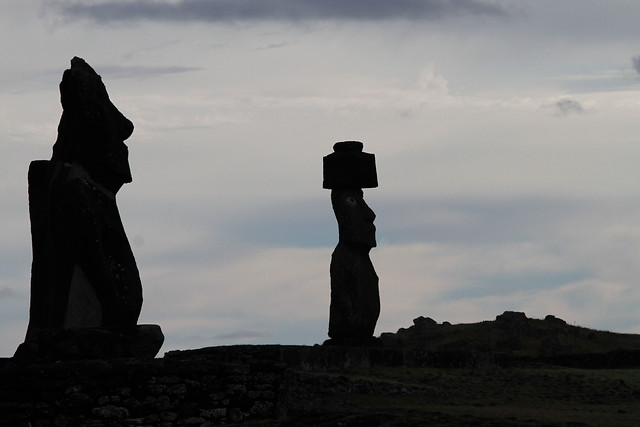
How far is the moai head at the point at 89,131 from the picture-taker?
56.0 feet

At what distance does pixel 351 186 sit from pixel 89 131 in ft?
36.7

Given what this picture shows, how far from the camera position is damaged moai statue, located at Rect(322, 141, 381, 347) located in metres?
26.9

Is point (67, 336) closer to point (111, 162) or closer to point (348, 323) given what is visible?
point (111, 162)

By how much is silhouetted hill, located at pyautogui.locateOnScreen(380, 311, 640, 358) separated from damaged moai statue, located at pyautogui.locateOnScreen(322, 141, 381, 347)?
8858 mm

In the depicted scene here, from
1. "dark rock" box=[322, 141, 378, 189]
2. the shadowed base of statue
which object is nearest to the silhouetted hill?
"dark rock" box=[322, 141, 378, 189]

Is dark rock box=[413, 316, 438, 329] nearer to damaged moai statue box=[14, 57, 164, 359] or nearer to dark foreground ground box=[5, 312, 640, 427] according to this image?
dark foreground ground box=[5, 312, 640, 427]

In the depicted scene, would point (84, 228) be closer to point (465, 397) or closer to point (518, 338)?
point (465, 397)

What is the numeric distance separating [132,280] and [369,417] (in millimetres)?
3795

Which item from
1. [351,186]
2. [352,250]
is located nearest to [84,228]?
[352,250]

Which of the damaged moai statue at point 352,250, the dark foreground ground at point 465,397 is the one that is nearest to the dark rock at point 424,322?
the damaged moai statue at point 352,250

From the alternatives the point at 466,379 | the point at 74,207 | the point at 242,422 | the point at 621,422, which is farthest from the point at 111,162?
the point at 466,379

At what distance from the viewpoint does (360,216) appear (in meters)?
27.4

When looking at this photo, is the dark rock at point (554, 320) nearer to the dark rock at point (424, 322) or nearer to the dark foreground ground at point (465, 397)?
the dark rock at point (424, 322)

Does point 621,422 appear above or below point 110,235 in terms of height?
below
